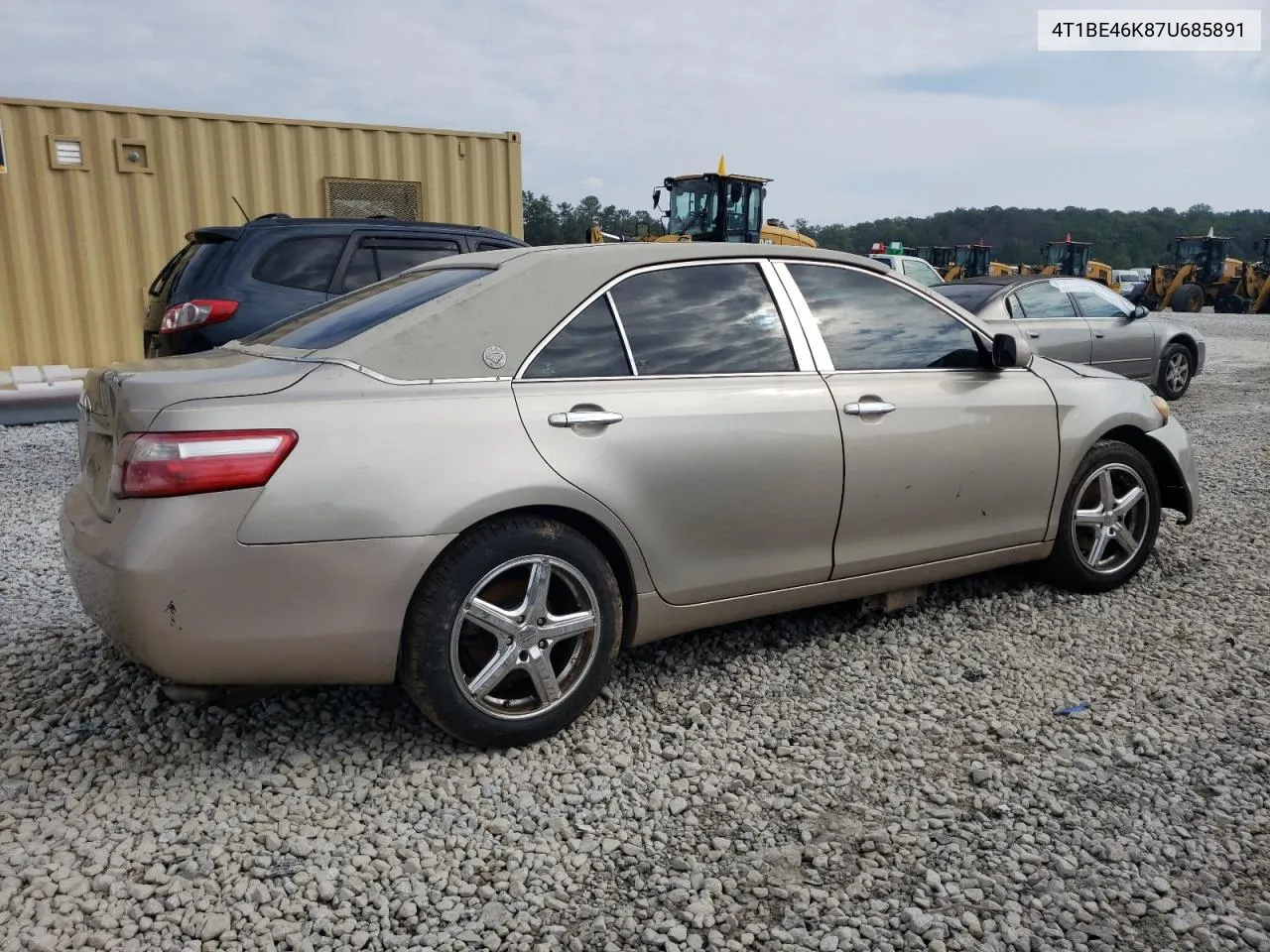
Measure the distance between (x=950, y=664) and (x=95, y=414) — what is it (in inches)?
117

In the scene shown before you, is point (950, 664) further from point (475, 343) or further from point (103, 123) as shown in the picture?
point (103, 123)

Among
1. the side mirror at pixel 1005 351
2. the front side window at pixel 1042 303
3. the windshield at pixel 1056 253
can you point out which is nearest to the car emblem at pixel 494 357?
the side mirror at pixel 1005 351

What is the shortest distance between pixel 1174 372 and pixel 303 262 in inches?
383

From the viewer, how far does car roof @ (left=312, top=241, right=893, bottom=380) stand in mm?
2852

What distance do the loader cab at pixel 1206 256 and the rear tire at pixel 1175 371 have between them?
26308mm

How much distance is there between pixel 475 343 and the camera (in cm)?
293

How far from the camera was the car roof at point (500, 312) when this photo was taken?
285 centimetres

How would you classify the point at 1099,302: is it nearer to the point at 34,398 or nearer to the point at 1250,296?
the point at 34,398

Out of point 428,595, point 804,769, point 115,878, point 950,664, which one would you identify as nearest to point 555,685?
point 428,595

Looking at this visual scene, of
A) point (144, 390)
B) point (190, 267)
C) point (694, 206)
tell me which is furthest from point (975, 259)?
point (144, 390)

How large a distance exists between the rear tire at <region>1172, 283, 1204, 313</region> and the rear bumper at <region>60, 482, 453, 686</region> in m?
35.6

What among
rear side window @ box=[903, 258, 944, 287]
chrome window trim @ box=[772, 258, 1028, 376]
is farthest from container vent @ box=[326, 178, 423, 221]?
rear side window @ box=[903, 258, 944, 287]

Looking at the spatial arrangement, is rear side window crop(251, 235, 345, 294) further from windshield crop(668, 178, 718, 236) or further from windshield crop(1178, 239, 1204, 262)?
windshield crop(1178, 239, 1204, 262)

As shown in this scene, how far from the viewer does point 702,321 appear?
3.36 metres
